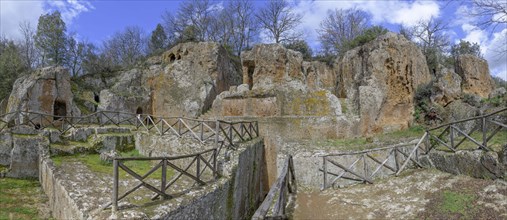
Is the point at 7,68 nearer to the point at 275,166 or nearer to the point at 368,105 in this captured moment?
the point at 275,166

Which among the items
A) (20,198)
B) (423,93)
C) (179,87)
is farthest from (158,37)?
(20,198)

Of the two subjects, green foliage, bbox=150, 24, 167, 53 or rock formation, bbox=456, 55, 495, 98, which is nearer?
rock formation, bbox=456, 55, 495, 98

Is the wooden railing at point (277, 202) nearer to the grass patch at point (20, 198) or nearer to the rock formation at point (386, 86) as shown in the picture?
the grass patch at point (20, 198)

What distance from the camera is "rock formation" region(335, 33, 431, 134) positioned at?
1587 cm

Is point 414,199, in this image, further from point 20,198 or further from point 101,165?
point 20,198

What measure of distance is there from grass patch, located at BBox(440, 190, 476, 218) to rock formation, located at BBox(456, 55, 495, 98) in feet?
56.9

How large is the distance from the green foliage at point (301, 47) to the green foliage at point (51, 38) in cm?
2444

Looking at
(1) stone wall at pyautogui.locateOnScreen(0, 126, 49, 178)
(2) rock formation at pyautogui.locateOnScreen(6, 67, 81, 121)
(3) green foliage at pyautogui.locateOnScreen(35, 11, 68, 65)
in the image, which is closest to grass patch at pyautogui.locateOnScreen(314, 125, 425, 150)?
(1) stone wall at pyautogui.locateOnScreen(0, 126, 49, 178)

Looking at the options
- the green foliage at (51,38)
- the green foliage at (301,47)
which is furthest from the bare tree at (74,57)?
the green foliage at (301,47)

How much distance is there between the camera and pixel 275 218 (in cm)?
493

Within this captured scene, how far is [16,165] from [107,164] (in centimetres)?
393

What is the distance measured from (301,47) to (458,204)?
29510 millimetres

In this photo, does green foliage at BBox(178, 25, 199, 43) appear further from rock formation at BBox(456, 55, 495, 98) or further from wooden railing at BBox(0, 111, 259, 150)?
rock formation at BBox(456, 55, 495, 98)

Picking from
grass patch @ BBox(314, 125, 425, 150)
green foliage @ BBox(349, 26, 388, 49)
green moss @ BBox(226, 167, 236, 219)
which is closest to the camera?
green moss @ BBox(226, 167, 236, 219)
